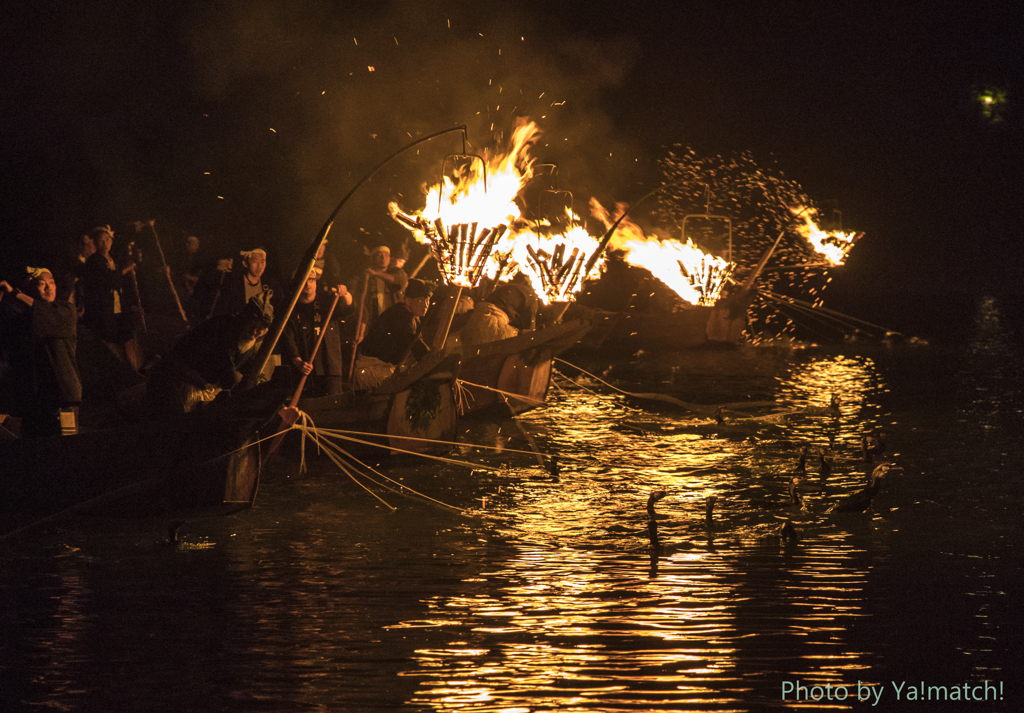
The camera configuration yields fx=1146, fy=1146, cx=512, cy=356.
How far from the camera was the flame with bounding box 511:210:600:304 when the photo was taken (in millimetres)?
13914

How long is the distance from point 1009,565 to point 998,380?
12.7m

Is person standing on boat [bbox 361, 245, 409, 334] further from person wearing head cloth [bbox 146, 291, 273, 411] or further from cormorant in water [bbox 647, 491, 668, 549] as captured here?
cormorant in water [bbox 647, 491, 668, 549]

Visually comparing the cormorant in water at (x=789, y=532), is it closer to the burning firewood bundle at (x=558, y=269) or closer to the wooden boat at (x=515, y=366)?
the wooden boat at (x=515, y=366)

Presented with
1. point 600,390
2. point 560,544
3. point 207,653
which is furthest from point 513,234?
point 207,653

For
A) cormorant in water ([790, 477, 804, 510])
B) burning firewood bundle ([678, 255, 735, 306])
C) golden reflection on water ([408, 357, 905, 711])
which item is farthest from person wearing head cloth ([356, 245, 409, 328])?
burning firewood bundle ([678, 255, 735, 306])

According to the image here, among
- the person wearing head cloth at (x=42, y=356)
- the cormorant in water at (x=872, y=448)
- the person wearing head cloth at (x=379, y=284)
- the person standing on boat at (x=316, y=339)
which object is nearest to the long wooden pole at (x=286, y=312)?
the person standing on boat at (x=316, y=339)

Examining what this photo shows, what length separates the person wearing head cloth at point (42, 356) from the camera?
31.0 feet

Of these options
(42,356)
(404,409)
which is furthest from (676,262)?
(42,356)

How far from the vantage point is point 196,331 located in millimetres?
8578

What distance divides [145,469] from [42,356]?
2.15 meters

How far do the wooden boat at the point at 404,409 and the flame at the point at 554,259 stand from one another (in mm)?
3308

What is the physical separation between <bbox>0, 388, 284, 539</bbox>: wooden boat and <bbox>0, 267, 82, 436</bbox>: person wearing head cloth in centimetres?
174

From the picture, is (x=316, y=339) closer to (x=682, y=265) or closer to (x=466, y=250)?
(x=466, y=250)

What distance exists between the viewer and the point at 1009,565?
6883 millimetres
